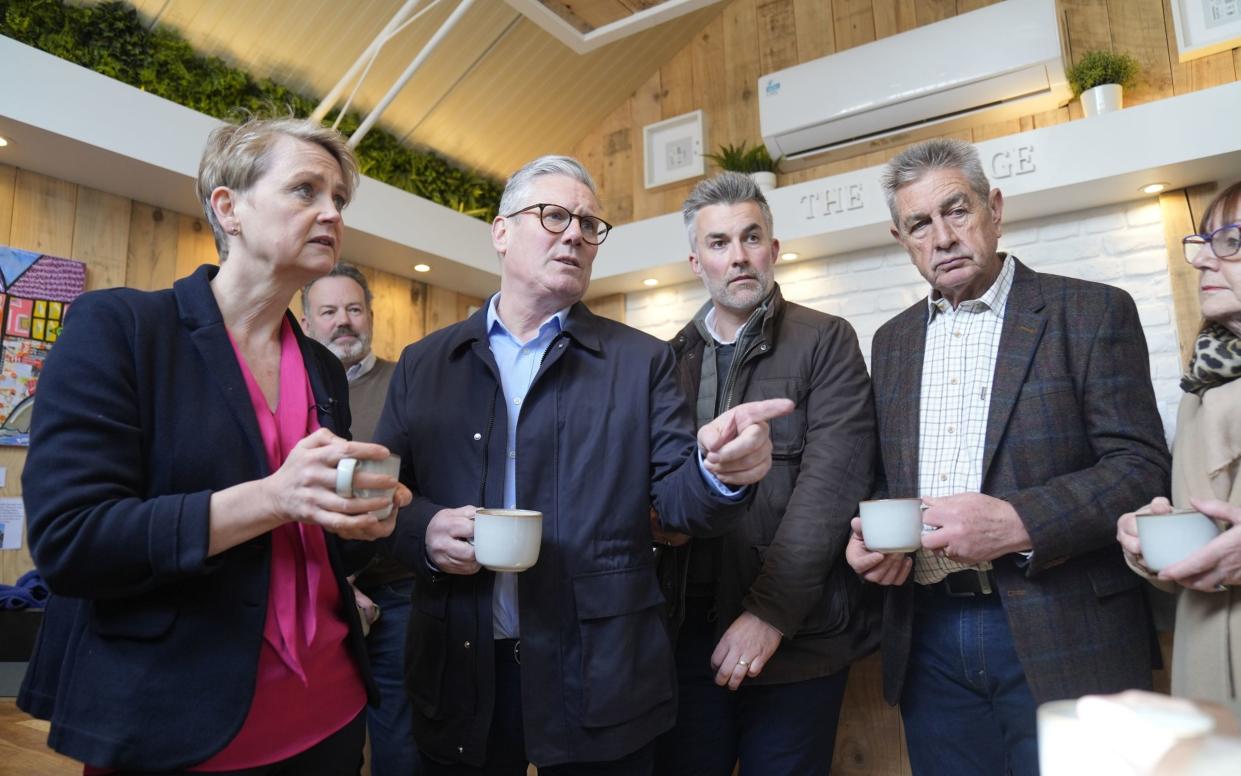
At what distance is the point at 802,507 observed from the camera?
4.91ft

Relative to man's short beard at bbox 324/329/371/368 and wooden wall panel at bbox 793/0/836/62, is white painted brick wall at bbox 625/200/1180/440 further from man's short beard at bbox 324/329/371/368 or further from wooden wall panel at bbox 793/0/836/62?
man's short beard at bbox 324/329/371/368

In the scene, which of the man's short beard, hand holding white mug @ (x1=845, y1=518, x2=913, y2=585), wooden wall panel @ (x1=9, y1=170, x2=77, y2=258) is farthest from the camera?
wooden wall panel @ (x1=9, y1=170, x2=77, y2=258)

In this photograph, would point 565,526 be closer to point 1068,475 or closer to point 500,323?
point 500,323

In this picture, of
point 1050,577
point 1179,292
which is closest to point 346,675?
point 1050,577

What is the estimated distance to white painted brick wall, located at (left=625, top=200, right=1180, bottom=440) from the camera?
308cm

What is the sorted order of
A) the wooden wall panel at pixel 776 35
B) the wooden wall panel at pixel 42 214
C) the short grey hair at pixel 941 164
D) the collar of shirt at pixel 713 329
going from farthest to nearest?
the wooden wall panel at pixel 776 35 → the wooden wall panel at pixel 42 214 → the collar of shirt at pixel 713 329 → the short grey hair at pixel 941 164

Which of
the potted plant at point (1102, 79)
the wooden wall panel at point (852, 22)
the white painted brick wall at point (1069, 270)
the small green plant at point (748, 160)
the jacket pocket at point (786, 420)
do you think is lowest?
the jacket pocket at point (786, 420)

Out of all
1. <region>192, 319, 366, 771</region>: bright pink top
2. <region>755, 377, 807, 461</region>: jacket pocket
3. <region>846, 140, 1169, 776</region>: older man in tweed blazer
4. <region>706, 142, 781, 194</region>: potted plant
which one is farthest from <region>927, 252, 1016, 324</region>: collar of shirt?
<region>706, 142, 781, 194</region>: potted plant

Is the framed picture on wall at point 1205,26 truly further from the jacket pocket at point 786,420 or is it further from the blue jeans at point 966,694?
the blue jeans at point 966,694

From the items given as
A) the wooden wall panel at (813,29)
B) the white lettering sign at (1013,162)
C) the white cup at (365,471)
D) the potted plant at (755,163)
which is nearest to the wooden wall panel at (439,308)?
the potted plant at (755,163)

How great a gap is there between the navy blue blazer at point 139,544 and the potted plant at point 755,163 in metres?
3.15

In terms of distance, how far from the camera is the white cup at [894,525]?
121 cm

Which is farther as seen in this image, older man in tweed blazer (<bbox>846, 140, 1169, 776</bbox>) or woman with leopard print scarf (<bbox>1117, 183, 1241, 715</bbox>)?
older man in tweed blazer (<bbox>846, 140, 1169, 776</bbox>)

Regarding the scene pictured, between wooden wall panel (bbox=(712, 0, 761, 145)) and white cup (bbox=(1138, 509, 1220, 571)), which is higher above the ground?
wooden wall panel (bbox=(712, 0, 761, 145))
